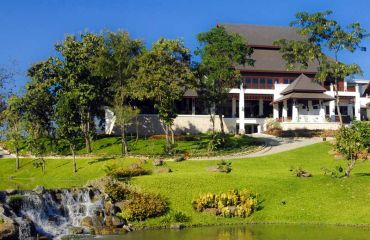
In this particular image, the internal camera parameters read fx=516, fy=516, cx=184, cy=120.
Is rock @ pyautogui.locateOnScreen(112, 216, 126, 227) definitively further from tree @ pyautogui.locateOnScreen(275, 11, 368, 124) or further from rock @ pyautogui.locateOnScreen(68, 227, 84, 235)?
tree @ pyautogui.locateOnScreen(275, 11, 368, 124)

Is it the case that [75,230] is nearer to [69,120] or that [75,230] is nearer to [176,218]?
[176,218]

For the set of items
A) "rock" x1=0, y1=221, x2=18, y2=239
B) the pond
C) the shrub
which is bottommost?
the pond

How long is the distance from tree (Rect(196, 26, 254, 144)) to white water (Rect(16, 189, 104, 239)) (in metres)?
29.2

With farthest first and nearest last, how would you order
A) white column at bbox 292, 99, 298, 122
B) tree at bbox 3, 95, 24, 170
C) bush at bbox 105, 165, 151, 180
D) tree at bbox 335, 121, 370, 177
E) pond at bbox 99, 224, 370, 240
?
1. white column at bbox 292, 99, 298, 122
2. tree at bbox 3, 95, 24, 170
3. bush at bbox 105, 165, 151, 180
4. tree at bbox 335, 121, 370, 177
5. pond at bbox 99, 224, 370, 240

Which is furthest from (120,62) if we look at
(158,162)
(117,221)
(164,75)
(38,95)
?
(117,221)

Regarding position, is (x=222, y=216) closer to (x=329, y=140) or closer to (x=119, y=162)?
(x=119, y=162)

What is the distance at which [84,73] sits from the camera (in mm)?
66375

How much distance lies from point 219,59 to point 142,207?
31551 mm

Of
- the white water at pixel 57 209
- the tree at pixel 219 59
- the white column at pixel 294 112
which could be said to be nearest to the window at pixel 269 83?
the white column at pixel 294 112

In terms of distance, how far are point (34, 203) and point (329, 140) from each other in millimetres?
43264

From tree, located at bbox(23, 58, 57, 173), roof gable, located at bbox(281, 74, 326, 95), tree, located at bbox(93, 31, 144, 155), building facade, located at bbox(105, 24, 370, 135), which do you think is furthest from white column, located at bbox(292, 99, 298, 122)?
tree, located at bbox(23, 58, 57, 173)

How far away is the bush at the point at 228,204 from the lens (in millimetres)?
33875

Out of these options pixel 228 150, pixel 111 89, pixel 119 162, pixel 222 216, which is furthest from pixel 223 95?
pixel 222 216

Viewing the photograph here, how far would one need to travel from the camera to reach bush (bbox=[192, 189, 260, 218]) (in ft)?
111
